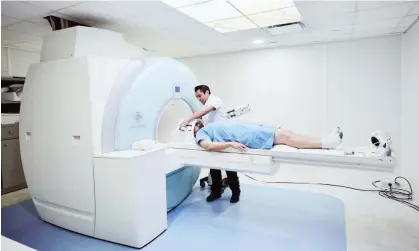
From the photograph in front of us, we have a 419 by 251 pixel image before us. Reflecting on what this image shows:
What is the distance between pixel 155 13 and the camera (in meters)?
2.89

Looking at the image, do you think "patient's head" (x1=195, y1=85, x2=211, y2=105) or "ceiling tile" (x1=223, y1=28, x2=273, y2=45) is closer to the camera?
"patient's head" (x1=195, y1=85, x2=211, y2=105)

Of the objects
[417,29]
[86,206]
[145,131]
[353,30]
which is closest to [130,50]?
[145,131]

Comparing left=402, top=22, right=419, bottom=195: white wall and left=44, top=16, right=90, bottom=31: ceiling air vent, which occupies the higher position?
left=44, top=16, right=90, bottom=31: ceiling air vent

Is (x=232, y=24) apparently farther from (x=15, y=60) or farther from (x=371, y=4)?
(x=15, y=60)

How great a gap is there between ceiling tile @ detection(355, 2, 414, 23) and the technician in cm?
176

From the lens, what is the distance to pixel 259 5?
2.88 metres

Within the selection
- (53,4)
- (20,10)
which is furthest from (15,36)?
(53,4)

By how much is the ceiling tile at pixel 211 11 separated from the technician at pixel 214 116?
76 centimetres

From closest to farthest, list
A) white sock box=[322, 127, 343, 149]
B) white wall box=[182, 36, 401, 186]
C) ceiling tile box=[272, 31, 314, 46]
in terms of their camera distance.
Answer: white sock box=[322, 127, 343, 149]
ceiling tile box=[272, 31, 314, 46]
white wall box=[182, 36, 401, 186]

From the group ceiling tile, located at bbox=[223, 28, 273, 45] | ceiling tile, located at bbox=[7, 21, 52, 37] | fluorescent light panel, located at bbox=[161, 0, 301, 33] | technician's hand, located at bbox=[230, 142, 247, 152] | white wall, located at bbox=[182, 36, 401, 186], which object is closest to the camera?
technician's hand, located at bbox=[230, 142, 247, 152]

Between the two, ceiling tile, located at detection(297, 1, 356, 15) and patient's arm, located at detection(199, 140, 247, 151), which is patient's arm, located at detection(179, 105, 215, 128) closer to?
patient's arm, located at detection(199, 140, 247, 151)

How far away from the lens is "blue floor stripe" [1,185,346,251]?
7.50 feet

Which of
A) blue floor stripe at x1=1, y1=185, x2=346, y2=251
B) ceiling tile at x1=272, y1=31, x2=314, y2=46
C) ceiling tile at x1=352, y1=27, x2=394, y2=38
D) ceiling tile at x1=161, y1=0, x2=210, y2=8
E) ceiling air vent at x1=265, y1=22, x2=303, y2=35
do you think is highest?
ceiling tile at x1=272, y1=31, x2=314, y2=46

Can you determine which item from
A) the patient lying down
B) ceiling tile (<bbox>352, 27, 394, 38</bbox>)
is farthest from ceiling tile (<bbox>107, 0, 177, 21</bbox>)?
ceiling tile (<bbox>352, 27, 394, 38</bbox>)
